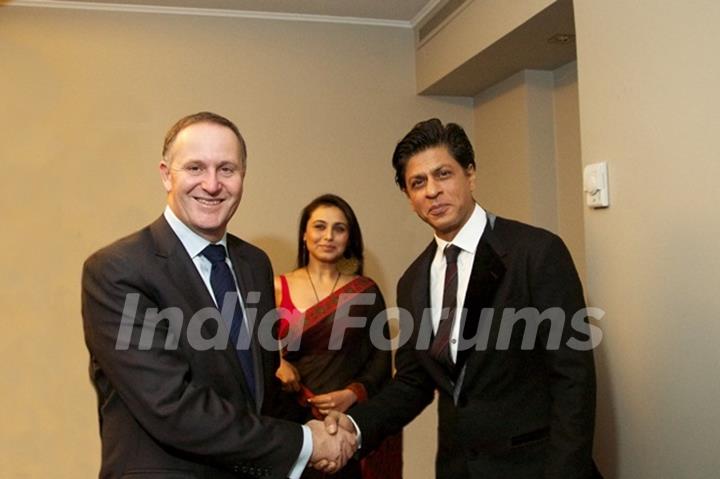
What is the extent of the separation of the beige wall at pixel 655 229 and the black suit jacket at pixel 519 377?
0.77 ft

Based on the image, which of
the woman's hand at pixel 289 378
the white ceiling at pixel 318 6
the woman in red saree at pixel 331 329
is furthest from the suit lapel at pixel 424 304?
the white ceiling at pixel 318 6

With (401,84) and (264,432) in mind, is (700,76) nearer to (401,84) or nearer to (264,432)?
(264,432)

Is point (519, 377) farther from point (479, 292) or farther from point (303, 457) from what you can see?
point (303, 457)

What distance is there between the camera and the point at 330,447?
6.18 feet

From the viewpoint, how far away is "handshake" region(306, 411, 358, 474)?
5.98ft

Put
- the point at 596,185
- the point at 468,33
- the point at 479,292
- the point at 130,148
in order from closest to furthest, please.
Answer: the point at 479,292 < the point at 596,185 < the point at 468,33 < the point at 130,148

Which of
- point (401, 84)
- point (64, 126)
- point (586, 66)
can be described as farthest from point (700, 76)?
point (64, 126)

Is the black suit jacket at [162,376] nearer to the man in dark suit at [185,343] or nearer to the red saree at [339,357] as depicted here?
the man in dark suit at [185,343]

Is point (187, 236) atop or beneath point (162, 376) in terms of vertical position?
atop

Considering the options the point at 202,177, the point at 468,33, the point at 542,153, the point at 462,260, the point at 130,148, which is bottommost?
the point at 462,260

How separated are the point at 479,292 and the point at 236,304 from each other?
608mm

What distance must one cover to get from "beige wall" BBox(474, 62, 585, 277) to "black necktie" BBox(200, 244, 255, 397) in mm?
1793

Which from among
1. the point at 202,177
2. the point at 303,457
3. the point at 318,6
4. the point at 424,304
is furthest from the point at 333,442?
the point at 318,6

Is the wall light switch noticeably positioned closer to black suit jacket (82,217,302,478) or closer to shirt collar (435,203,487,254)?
shirt collar (435,203,487,254)
